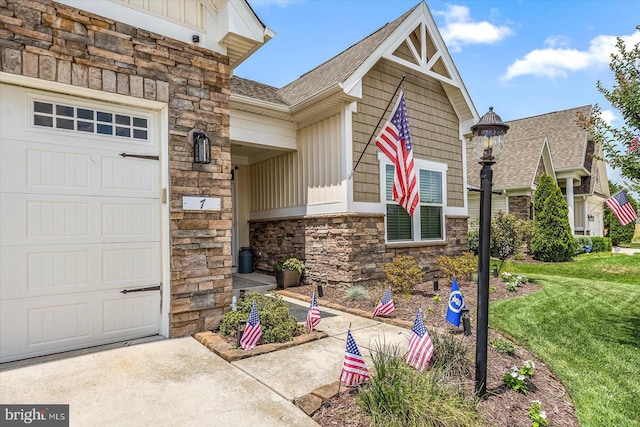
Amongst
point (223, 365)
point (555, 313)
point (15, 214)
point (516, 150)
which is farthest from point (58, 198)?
point (516, 150)

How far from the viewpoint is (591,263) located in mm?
11648

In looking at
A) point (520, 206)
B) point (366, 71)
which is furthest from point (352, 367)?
point (520, 206)

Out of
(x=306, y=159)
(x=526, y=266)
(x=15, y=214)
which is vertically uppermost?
(x=306, y=159)

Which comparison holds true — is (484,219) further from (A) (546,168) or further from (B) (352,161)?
(A) (546,168)

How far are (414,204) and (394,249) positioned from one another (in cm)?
143

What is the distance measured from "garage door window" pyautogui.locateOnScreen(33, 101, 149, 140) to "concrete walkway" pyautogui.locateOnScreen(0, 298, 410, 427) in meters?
2.51

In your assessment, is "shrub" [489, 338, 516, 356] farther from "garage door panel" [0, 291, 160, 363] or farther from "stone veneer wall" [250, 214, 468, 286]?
"garage door panel" [0, 291, 160, 363]

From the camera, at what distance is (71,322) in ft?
13.1

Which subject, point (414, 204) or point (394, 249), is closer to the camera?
point (414, 204)

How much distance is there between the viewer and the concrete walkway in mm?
2715

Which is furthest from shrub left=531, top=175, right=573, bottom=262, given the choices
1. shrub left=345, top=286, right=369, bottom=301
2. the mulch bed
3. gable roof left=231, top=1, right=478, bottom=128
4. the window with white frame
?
shrub left=345, top=286, right=369, bottom=301

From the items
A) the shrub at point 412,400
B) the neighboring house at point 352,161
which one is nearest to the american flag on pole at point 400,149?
the neighboring house at point 352,161

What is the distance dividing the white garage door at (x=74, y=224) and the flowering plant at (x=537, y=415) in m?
4.10

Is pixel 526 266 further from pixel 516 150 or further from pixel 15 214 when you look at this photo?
pixel 15 214
